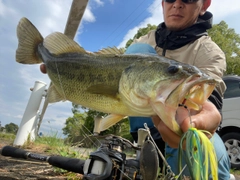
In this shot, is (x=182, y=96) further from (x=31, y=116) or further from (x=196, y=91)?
(x=31, y=116)

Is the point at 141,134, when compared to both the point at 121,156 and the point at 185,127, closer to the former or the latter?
the point at 121,156

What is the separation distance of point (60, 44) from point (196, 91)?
1.24m

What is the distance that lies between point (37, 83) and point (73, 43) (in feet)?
11.4

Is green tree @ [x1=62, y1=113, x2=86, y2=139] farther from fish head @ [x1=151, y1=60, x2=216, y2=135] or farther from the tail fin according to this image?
fish head @ [x1=151, y1=60, x2=216, y2=135]

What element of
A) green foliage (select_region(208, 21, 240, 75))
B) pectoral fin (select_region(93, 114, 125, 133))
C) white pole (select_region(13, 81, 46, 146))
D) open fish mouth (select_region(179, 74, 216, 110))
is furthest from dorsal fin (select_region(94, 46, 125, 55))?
green foliage (select_region(208, 21, 240, 75))

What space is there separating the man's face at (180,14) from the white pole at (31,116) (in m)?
3.44

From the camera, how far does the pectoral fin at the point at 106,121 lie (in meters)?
1.56

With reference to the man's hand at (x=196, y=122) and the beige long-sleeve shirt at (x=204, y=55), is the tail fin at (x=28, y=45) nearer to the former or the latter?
the beige long-sleeve shirt at (x=204, y=55)

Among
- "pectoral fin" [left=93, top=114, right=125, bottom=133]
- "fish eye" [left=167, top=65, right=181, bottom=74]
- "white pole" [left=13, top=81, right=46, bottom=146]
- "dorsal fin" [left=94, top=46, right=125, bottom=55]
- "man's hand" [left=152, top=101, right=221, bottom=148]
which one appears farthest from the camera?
"white pole" [left=13, top=81, right=46, bottom=146]

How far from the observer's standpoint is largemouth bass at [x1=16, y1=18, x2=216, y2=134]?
3.71ft

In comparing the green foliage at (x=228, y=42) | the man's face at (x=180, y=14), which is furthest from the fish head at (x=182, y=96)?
the green foliage at (x=228, y=42)

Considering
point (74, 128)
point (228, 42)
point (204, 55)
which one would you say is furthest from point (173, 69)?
point (228, 42)

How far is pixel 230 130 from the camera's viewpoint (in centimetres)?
644

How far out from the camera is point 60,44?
2021 mm
